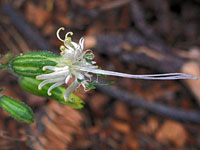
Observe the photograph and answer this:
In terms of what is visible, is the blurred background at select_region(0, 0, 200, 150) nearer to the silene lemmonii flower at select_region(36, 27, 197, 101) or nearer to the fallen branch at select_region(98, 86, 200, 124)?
the fallen branch at select_region(98, 86, 200, 124)

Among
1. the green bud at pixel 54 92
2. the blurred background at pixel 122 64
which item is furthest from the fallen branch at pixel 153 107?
the green bud at pixel 54 92

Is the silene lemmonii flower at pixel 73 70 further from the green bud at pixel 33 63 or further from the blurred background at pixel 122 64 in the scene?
the blurred background at pixel 122 64

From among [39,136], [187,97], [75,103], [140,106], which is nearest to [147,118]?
[140,106]

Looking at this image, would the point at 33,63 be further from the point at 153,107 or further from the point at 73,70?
the point at 153,107

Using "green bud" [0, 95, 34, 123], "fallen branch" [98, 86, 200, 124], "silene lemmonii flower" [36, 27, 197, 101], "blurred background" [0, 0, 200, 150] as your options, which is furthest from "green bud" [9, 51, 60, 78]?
"fallen branch" [98, 86, 200, 124]

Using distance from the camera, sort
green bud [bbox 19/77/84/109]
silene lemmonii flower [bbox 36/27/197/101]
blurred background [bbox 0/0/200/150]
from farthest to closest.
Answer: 1. blurred background [bbox 0/0/200/150]
2. green bud [bbox 19/77/84/109]
3. silene lemmonii flower [bbox 36/27/197/101]

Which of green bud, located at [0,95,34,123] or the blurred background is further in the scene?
the blurred background

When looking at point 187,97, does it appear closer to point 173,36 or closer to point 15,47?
point 173,36
